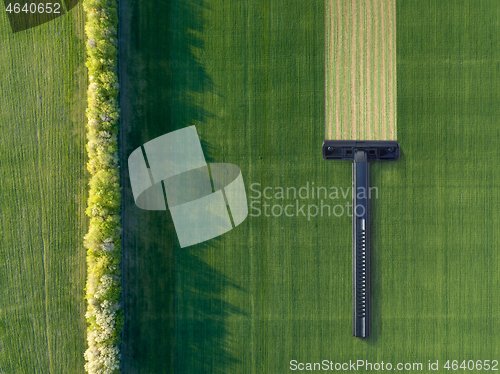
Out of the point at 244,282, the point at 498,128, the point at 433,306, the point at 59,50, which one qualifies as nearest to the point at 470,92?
the point at 498,128

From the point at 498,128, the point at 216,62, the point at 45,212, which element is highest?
the point at 216,62

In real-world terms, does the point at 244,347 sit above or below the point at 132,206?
below

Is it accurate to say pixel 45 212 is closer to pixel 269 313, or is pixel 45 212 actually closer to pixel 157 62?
pixel 157 62

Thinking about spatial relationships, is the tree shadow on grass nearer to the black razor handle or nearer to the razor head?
the black razor handle

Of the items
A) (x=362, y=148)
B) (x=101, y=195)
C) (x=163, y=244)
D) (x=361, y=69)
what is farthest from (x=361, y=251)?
(x=101, y=195)

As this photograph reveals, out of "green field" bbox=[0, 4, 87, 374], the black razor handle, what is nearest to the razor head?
the black razor handle

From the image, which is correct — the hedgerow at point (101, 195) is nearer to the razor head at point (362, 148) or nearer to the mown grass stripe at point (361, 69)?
the razor head at point (362, 148)

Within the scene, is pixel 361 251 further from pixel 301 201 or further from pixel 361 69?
pixel 361 69
